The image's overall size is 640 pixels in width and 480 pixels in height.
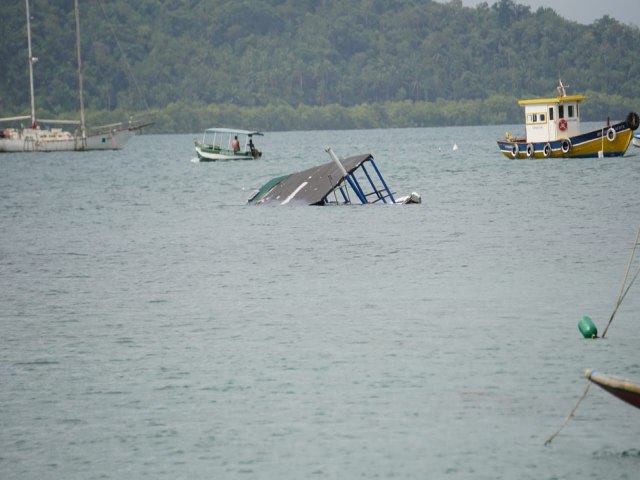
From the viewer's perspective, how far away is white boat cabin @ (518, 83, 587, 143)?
79238mm

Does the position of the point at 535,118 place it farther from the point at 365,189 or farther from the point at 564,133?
the point at 365,189

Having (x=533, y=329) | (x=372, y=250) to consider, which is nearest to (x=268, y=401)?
(x=533, y=329)

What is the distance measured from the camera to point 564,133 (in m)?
83.0

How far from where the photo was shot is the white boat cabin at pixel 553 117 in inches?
3120

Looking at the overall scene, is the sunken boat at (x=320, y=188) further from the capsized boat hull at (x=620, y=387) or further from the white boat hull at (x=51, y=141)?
the white boat hull at (x=51, y=141)

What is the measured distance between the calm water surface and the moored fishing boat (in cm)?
3255

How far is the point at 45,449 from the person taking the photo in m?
16.8

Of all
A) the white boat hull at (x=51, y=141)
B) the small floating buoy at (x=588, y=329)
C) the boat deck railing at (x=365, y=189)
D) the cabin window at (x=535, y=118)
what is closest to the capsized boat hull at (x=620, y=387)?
the small floating buoy at (x=588, y=329)

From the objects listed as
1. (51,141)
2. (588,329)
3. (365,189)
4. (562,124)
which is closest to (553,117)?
(562,124)

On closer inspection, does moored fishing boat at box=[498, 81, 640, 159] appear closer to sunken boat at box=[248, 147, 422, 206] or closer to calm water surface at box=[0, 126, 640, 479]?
sunken boat at box=[248, 147, 422, 206]

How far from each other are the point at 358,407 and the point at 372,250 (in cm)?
2050

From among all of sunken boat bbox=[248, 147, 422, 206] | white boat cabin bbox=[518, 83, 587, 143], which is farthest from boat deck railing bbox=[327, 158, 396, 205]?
white boat cabin bbox=[518, 83, 587, 143]

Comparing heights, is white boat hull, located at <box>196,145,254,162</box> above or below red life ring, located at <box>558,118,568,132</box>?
below

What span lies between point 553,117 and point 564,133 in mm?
2957
